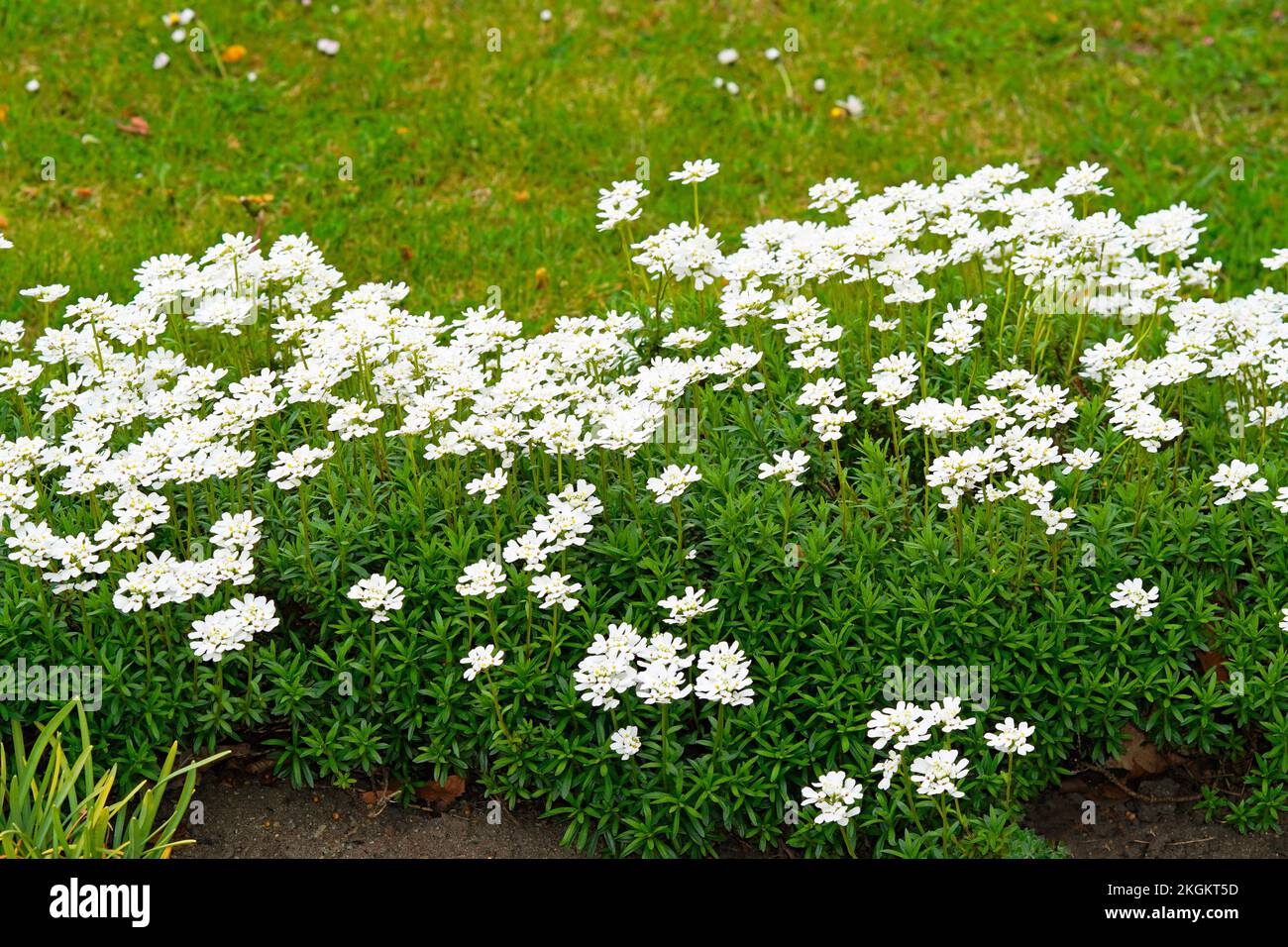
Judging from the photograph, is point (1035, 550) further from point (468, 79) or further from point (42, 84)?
point (42, 84)

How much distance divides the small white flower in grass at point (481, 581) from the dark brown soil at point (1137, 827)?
1753 millimetres

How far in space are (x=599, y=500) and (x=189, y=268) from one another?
74.1 inches

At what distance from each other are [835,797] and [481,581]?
117 cm

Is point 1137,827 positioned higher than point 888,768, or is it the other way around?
point 888,768

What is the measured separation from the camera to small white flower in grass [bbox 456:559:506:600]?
4.04m

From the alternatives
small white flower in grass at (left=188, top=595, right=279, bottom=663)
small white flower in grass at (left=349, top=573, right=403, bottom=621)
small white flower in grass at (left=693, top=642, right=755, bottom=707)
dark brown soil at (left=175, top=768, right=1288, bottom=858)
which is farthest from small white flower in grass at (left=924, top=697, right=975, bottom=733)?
small white flower in grass at (left=188, top=595, right=279, bottom=663)

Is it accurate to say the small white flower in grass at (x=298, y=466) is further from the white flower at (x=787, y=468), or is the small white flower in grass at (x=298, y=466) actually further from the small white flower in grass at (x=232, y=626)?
the white flower at (x=787, y=468)

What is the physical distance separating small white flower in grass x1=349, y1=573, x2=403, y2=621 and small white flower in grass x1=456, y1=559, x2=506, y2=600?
0.63 ft

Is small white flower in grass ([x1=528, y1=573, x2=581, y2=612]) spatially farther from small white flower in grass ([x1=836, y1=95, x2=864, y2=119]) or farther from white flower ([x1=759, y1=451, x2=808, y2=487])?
small white flower in grass ([x1=836, y1=95, x2=864, y2=119])

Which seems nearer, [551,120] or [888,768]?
[888,768]

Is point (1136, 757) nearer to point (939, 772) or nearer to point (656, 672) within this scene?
point (939, 772)

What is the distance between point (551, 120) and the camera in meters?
8.28

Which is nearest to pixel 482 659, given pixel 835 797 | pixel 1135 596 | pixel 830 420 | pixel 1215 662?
pixel 835 797
